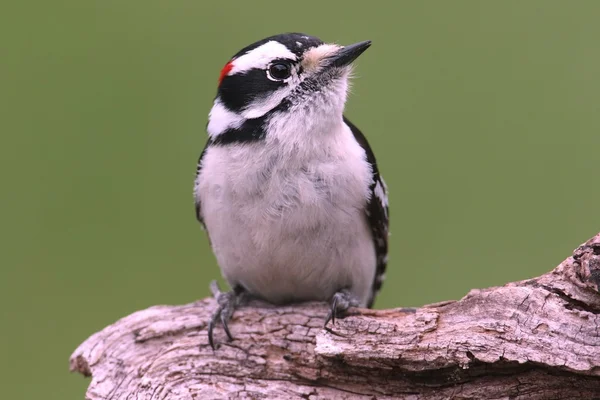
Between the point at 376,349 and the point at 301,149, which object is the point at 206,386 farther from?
the point at 301,149

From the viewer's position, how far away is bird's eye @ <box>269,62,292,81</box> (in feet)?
16.6

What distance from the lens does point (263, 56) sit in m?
5.09

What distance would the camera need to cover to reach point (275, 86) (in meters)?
5.05

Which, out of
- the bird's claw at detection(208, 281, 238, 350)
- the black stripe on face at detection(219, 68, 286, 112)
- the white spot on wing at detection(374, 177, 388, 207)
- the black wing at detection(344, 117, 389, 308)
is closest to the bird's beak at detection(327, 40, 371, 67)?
the black stripe on face at detection(219, 68, 286, 112)

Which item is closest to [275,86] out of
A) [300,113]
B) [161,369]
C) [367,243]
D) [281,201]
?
[300,113]

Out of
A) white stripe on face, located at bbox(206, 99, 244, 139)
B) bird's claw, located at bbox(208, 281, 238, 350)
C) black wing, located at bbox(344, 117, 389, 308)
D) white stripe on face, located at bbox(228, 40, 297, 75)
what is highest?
white stripe on face, located at bbox(228, 40, 297, 75)

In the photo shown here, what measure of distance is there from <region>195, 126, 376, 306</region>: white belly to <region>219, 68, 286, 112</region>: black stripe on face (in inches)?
11.9

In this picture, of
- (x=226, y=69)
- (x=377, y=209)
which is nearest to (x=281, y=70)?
(x=226, y=69)

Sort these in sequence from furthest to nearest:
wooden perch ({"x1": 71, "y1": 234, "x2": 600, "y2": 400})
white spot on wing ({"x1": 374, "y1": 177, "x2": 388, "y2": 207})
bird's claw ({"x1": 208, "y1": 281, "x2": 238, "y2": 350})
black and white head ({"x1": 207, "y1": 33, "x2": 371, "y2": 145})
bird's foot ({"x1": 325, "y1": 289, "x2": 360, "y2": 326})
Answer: white spot on wing ({"x1": 374, "y1": 177, "x2": 388, "y2": 207})
bird's claw ({"x1": 208, "y1": 281, "x2": 238, "y2": 350})
bird's foot ({"x1": 325, "y1": 289, "x2": 360, "y2": 326})
black and white head ({"x1": 207, "y1": 33, "x2": 371, "y2": 145})
wooden perch ({"x1": 71, "y1": 234, "x2": 600, "y2": 400})

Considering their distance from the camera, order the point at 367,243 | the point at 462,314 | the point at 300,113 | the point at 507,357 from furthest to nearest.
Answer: the point at 367,243
the point at 300,113
the point at 462,314
the point at 507,357

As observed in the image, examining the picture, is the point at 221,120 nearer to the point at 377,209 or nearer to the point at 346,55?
the point at 346,55

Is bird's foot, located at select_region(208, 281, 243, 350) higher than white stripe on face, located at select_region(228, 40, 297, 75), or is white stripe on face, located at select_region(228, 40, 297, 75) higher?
white stripe on face, located at select_region(228, 40, 297, 75)

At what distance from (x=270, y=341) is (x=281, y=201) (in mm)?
998

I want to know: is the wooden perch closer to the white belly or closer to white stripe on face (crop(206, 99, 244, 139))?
the white belly
